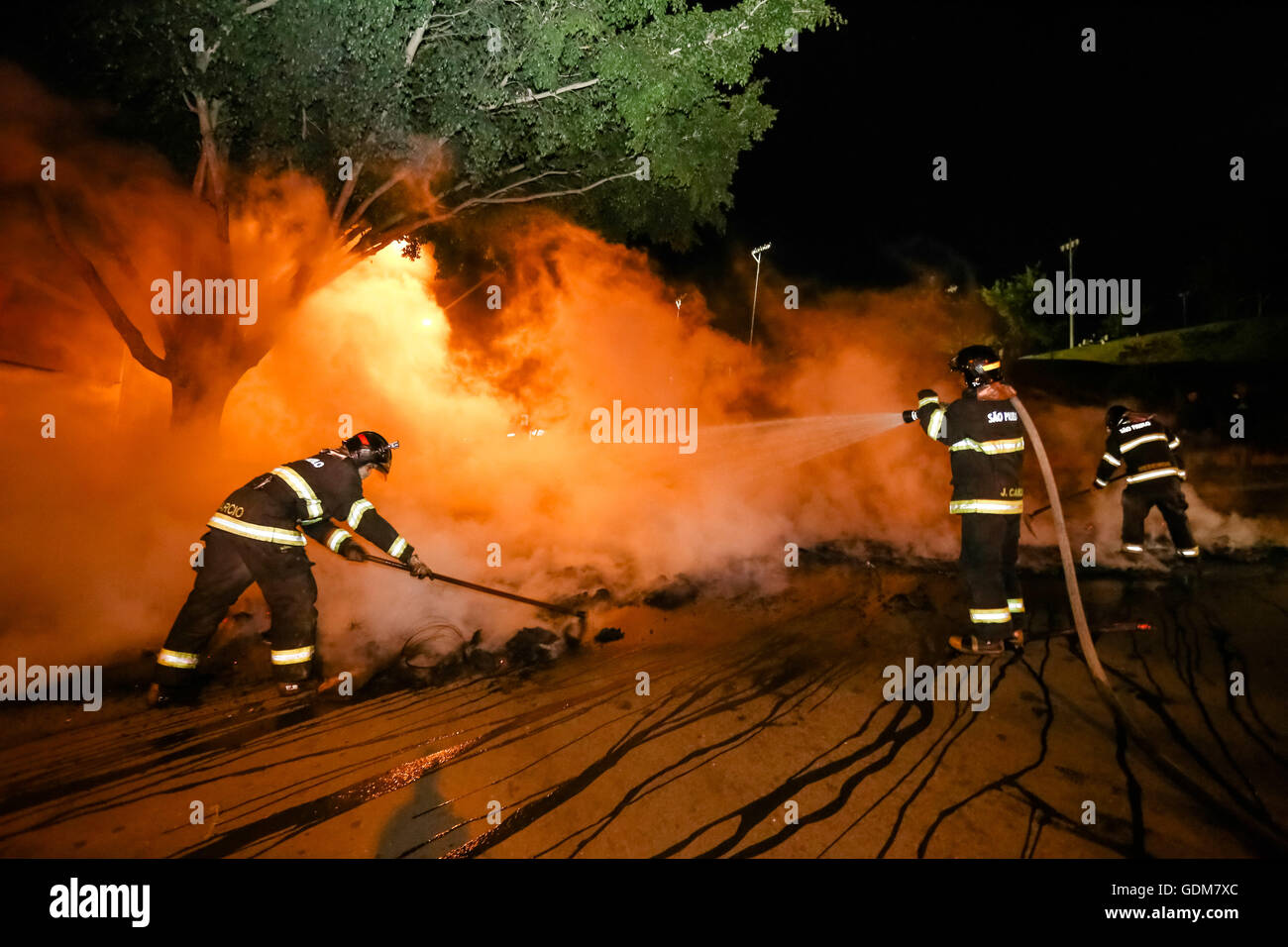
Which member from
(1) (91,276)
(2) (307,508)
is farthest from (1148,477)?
(1) (91,276)

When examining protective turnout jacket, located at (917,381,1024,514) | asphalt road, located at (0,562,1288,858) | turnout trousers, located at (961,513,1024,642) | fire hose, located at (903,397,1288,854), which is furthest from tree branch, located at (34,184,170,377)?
turnout trousers, located at (961,513,1024,642)

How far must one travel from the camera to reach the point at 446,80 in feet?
20.4

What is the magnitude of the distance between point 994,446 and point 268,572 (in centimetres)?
510

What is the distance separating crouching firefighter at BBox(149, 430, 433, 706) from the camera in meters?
3.96

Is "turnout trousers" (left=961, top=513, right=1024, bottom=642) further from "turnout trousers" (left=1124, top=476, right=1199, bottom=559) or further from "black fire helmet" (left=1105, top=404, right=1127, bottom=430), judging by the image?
"black fire helmet" (left=1105, top=404, right=1127, bottom=430)

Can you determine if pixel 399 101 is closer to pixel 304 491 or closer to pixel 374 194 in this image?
pixel 374 194

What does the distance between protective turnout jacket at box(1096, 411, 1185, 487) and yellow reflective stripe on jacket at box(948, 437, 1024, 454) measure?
2.90 m

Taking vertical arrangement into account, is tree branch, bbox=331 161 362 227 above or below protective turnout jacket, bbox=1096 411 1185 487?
above

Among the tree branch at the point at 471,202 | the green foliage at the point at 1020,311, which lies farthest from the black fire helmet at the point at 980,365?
the green foliage at the point at 1020,311

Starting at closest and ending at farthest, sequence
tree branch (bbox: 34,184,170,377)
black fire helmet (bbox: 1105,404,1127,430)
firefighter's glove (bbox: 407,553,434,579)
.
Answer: firefighter's glove (bbox: 407,553,434,579) → tree branch (bbox: 34,184,170,377) → black fire helmet (bbox: 1105,404,1127,430)

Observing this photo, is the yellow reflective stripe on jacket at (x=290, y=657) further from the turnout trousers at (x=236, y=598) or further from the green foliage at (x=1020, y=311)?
the green foliage at (x=1020, y=311)

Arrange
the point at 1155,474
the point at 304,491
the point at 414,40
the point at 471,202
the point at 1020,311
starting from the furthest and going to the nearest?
the point at 1020,311
the point at 471,202
the point at 1155,474
the point at 414,40
the point at 304,491

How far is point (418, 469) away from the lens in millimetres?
12367
